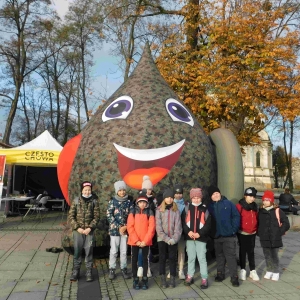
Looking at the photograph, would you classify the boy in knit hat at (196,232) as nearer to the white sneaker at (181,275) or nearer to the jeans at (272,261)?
the white sneaker at (181,275)

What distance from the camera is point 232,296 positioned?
168 inches

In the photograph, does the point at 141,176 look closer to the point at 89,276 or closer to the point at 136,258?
the point at 136,258

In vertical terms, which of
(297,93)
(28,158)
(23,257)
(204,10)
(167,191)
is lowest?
(23,257)

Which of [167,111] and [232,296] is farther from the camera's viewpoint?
[167,111]

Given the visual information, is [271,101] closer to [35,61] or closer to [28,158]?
[28,158]

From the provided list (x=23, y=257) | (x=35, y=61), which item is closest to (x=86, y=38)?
(x=35, y=61)

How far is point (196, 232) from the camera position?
4.58 meters

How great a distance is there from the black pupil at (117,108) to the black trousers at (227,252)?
251 cm

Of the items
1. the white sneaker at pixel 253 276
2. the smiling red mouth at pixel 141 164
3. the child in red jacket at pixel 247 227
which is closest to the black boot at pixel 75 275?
the smiling red mouth at pixel 141 164

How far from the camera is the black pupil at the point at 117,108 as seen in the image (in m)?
5.73

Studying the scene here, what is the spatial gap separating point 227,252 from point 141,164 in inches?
67.4

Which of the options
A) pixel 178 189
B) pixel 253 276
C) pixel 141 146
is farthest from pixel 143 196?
pixel 253 276

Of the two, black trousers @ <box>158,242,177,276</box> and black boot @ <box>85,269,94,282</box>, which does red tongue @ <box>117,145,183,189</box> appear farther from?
black boot @ <box>85,269,94,282</box>

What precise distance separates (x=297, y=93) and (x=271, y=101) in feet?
3.29
